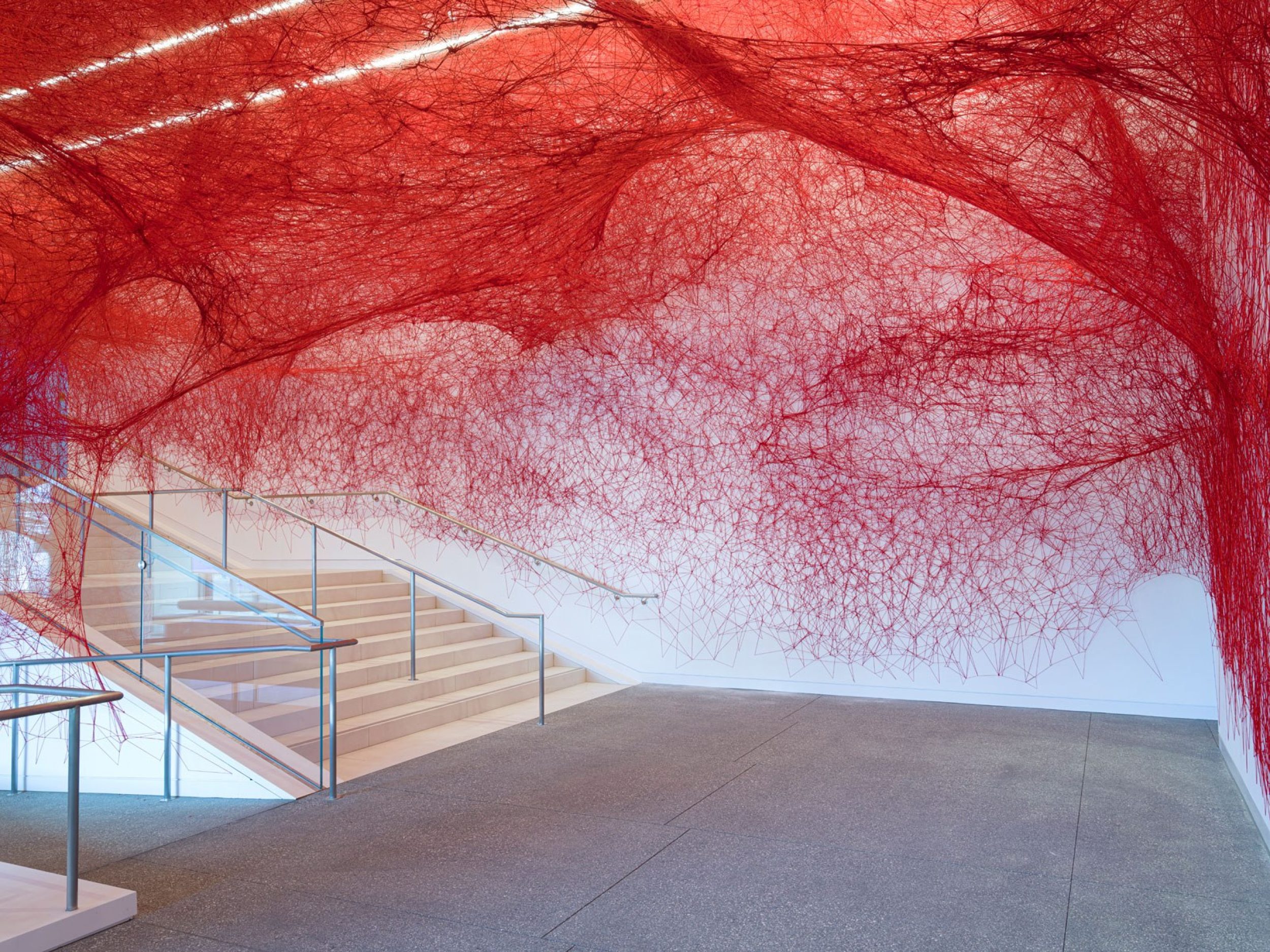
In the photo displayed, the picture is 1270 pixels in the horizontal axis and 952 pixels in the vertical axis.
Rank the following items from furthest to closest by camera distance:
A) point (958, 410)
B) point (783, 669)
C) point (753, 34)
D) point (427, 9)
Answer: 1. point (783, 669)
2. point (958, 410)
3. point (753, 34)
4. point (427, 9)

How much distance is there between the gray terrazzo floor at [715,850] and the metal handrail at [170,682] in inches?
7.3


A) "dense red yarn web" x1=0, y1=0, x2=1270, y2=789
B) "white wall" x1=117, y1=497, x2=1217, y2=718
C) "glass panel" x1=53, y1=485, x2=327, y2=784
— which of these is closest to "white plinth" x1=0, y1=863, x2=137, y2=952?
"glass panel" x1=53, y1=485, x2=327, y2=784

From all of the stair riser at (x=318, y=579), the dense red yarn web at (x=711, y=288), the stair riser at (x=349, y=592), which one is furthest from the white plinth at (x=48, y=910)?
the stair riser at (x=318, y=579)

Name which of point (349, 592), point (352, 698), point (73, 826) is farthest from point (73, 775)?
point (349, 592)

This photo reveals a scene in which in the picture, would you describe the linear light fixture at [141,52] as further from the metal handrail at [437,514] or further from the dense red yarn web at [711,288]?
the metal handrail at [437,514]

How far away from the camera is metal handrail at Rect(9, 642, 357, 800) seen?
4.92 m

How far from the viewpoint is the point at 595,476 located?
8117mm

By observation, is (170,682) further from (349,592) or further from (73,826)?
(349,592)

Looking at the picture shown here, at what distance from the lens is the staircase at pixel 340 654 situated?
5176mm

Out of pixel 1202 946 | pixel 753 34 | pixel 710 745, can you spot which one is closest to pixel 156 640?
pixel 710 745

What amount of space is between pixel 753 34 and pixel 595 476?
3.95 m

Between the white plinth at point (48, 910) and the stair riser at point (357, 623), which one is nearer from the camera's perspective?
the white plinth at point (48, 910)

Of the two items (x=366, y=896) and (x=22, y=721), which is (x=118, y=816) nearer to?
(x=22, y=721)

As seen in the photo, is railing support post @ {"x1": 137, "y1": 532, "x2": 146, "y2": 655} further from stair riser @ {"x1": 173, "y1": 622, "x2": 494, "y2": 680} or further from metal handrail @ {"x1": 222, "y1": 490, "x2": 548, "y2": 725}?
metal handrail @ {"x1": 222, "y1": 490, "x2": 548, "y2": 725}
